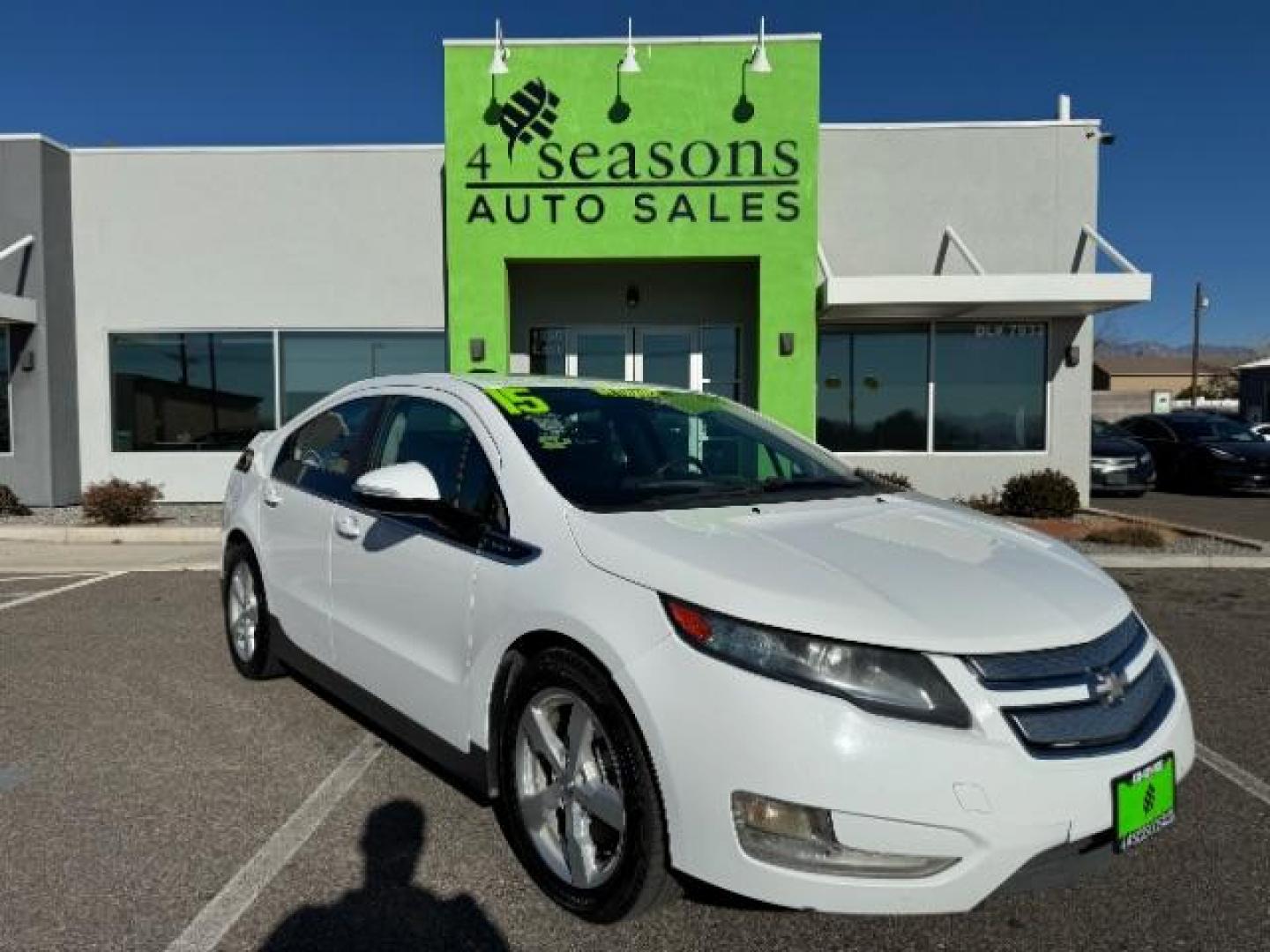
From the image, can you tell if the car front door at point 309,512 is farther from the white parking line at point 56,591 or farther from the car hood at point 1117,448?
the car hood at point 1117,448

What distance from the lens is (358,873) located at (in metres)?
3.15

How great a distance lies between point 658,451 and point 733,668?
1507 millimetres

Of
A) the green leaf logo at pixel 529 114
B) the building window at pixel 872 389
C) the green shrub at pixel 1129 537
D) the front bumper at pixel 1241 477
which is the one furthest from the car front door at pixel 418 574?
the front bumper at pixel 1241 477

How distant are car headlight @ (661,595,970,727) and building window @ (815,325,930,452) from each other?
11.3 meters

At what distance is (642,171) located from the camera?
12.0 meters

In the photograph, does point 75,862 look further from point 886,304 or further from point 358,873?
point 886,304

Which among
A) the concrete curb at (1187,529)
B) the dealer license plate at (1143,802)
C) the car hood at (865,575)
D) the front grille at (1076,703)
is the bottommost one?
the concrete curb at (1187,529)

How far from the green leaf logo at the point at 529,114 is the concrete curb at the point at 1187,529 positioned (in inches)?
348

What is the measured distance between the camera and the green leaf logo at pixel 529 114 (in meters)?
11.9

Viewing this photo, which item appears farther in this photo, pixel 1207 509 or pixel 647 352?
pixel 1207 509

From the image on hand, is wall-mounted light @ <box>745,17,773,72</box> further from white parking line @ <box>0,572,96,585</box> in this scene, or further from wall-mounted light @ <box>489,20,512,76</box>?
white parking line @ <box>0,572,96,585</box>

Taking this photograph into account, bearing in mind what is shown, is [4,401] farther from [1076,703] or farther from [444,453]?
[1076,703]

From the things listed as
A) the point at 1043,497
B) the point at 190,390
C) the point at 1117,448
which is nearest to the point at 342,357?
the point at 190,390

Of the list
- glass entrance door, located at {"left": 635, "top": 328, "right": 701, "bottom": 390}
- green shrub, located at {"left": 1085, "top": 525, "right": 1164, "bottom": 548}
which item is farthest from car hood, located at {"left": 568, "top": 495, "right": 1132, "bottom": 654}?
glass entrance door, located at {"left": 635, "top": 328, "right": 701, "bottom": 390}
